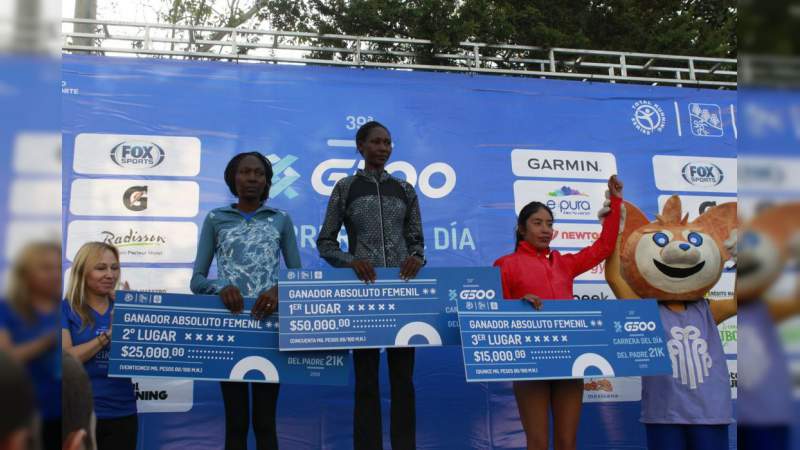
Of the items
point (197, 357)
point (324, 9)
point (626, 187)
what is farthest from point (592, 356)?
point (324, 9)

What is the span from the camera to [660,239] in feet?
11.7

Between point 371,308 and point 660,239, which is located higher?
point 660,239

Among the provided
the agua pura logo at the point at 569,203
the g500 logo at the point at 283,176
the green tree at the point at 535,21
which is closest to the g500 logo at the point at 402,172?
the g500 logo at the point at 283,176

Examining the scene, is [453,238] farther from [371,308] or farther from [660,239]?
[371,308]

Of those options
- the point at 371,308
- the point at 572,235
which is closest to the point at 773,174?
the point at 371,308

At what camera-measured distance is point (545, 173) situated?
195 inches

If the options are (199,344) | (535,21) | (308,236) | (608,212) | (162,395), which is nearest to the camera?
(199,344)

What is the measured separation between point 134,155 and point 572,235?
299 cm

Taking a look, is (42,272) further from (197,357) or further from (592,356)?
(592,356)

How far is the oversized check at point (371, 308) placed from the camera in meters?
3.10

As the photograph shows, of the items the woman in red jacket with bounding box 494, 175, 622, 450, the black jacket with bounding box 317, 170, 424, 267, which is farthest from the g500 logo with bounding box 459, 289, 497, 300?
the black jacket with bounding box 317, 170, 424, 267

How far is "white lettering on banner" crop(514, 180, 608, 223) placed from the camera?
16.1ft

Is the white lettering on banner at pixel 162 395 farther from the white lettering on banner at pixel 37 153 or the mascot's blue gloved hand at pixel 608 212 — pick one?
the white lettering on banner at pixel 37 153

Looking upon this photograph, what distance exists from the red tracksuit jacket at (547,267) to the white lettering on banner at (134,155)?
2.23 meters
